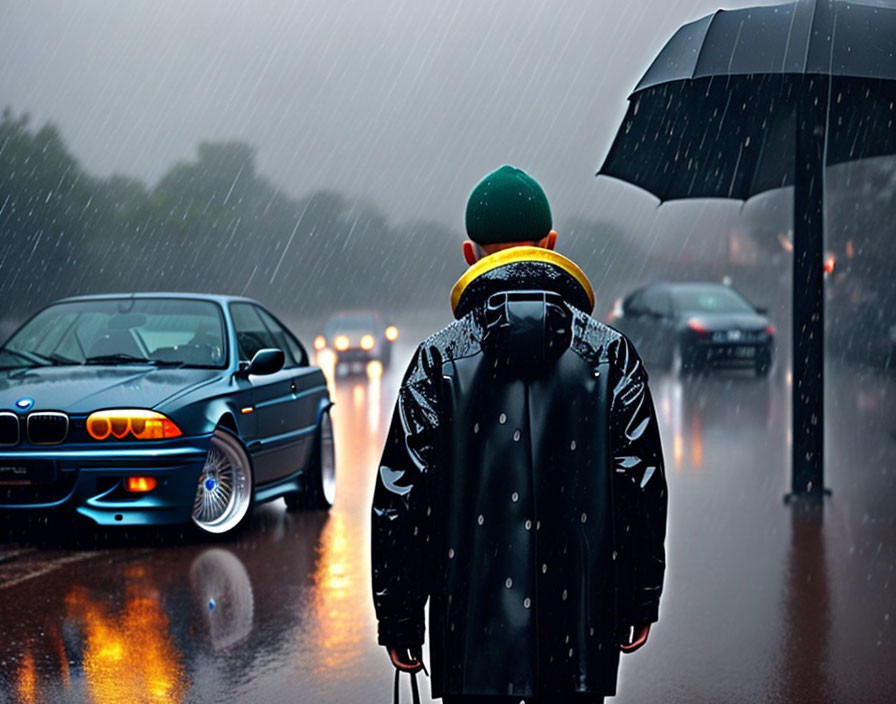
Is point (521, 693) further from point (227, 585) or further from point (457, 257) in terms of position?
point (457, 257)

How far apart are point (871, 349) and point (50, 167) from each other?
3038 cm

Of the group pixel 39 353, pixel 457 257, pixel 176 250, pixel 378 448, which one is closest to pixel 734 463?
pixel 378 448

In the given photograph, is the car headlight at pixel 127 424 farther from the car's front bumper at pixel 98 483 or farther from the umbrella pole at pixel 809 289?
the umbrella pole at pixel 809 289

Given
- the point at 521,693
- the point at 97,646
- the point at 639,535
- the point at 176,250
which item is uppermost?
the point at 176,250

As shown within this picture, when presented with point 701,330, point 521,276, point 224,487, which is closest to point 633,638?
point 521,276

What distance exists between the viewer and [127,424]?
7.32 m

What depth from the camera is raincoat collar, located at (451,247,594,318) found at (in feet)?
8.83

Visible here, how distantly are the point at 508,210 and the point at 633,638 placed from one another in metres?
0.96

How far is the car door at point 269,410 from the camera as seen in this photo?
8.20 metres

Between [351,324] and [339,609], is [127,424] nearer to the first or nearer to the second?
[339,609]

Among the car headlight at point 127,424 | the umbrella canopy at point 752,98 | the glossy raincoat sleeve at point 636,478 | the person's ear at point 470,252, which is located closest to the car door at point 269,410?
the car headlight at point 127,424

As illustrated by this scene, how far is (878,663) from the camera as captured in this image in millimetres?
5094

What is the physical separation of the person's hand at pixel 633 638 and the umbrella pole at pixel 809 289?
6.01 meters

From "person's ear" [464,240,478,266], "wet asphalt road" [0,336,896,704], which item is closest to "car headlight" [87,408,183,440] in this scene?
"wet asphalt road" [0,336,896,704]
